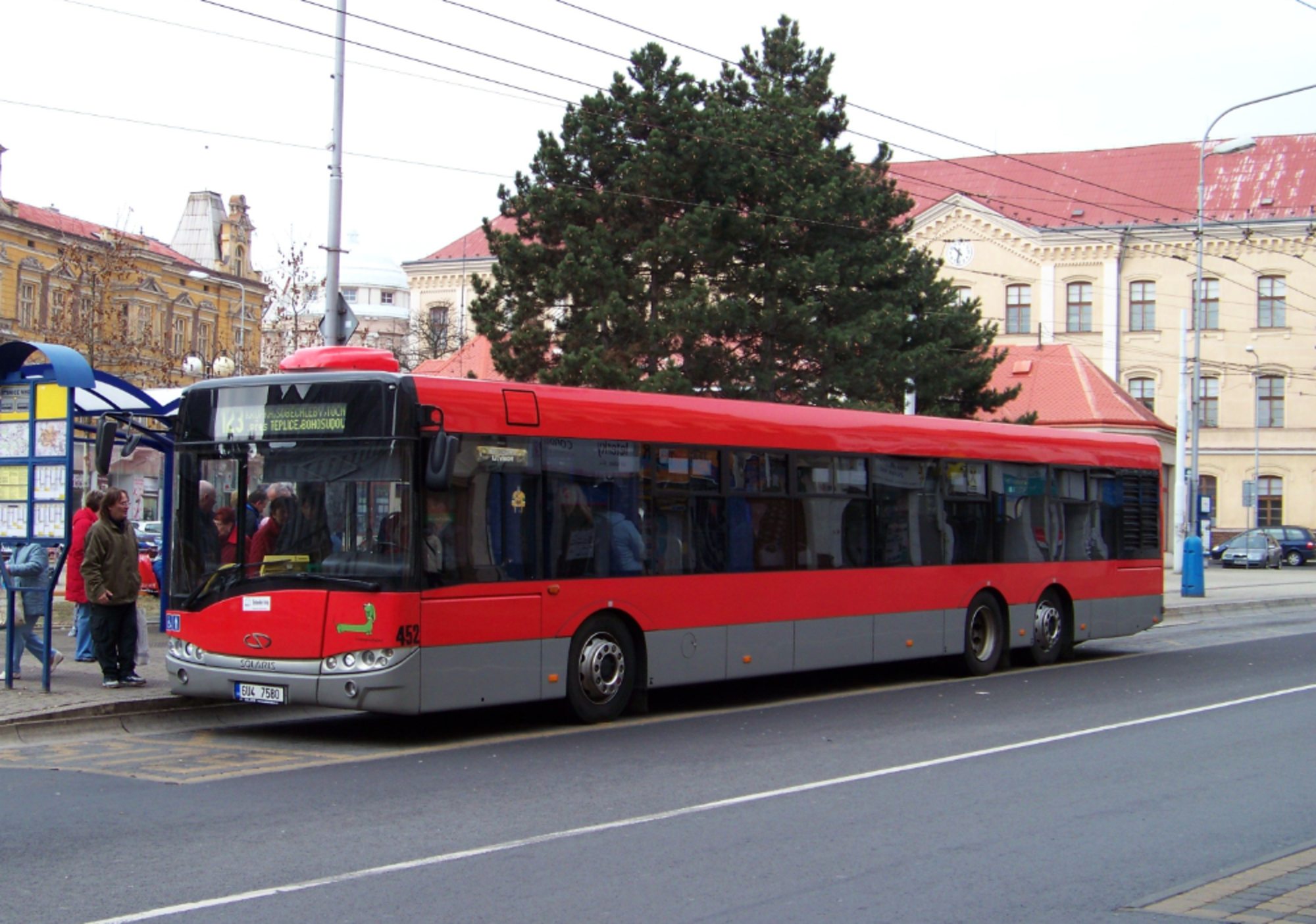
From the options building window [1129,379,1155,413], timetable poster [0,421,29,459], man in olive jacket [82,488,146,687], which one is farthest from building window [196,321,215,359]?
man in olive jacket [82,488,146,687]

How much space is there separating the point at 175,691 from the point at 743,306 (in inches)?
795

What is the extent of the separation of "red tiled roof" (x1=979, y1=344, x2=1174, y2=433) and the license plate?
43.6 metres

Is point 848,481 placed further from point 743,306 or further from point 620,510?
point 743,306

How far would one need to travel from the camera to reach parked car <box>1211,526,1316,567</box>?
58938mm

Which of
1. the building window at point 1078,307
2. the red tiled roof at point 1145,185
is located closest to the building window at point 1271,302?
the red tiled roof at point 1145,185

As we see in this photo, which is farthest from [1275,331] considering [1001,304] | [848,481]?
[848,481]

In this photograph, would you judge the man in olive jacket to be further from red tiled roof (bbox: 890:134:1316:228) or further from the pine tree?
red tiled roof (bbox: 890:134:1316:228)

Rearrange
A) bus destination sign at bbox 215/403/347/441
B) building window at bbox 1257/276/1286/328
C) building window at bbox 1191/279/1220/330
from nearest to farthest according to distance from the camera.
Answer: bus destination sign at bbox 215/403/347/441, building window at bbox 1257/276/1286/328, building window at bbox 1191/279/1220/330

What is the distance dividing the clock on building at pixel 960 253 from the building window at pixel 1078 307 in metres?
4.67

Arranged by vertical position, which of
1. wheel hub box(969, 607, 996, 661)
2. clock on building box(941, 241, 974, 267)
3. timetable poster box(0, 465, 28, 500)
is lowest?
wheel hub box(969, 607, 996, 661)

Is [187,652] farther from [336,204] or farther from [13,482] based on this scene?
[336,204]

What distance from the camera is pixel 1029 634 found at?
17891mm

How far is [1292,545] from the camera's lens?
194 ft

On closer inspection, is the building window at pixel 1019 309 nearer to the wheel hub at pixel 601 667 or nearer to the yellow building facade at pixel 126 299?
the yellow building facade at pixel 126 299
